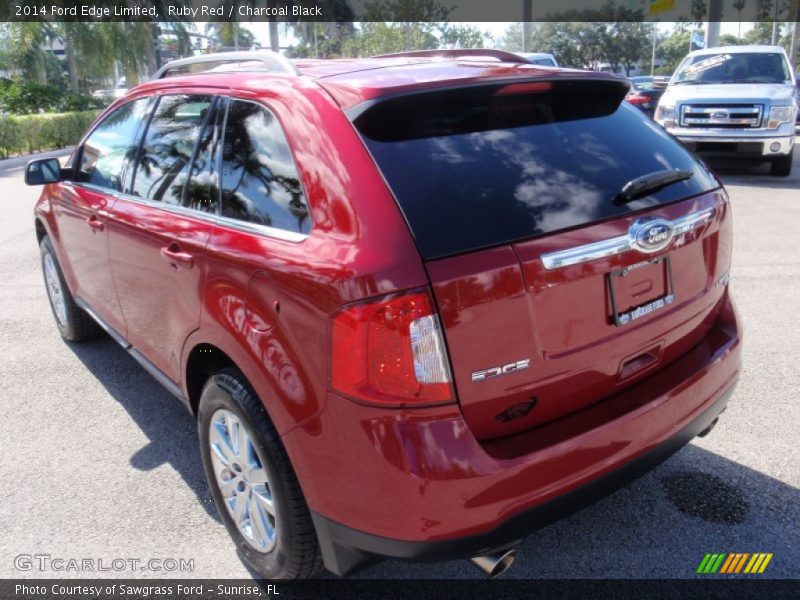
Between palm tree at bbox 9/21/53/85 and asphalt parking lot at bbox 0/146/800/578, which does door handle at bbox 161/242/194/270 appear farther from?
palm tree at bbox 9/21/53/85

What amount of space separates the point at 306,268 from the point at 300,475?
2.09ft

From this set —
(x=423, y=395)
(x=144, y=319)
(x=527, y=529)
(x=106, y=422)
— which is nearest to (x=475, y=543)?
(x=527, y=529)

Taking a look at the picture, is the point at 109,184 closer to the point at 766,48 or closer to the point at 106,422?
the point at 106,422

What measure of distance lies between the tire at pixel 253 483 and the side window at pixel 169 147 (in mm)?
926

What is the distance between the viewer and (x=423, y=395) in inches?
76.2

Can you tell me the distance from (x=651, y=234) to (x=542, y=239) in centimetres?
44

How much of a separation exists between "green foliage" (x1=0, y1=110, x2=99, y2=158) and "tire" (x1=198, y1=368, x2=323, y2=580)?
842 inches

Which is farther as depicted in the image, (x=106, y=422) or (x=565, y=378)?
(x=106, y=422)

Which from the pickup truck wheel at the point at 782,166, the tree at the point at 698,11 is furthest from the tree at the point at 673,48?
the pickup truck wheel at the point at 782,166

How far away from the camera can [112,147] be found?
151 inches

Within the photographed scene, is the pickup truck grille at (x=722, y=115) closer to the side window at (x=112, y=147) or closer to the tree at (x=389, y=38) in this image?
the side window at (x=112, y=147)

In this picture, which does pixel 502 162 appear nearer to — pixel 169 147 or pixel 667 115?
pixel 169 147

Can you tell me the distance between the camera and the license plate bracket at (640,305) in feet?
7.29

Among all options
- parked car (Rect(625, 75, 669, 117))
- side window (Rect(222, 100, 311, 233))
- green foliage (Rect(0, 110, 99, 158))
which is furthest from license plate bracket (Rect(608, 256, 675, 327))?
green foliage (Rect(0, 110, 99, 158))
